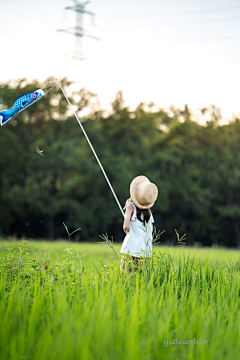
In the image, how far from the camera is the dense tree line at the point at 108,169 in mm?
29828

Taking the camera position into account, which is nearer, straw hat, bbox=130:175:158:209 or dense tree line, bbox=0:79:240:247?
straw hat, bbox=130:175:158:209

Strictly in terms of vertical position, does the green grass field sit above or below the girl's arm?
below

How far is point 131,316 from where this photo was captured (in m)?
2.81

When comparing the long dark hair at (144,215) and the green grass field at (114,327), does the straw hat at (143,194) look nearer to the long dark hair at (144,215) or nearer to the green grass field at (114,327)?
the long dark hair at (144,215)

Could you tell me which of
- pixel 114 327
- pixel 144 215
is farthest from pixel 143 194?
pixel 114 327

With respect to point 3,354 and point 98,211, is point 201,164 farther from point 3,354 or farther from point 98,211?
point 3,354

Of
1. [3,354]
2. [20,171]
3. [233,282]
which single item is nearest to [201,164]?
[20,171]

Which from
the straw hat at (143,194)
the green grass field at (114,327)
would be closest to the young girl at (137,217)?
the straw hat at (143,194)

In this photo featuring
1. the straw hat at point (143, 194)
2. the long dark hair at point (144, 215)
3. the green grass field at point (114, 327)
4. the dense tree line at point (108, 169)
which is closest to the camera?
the green grass field at point (114, 327)

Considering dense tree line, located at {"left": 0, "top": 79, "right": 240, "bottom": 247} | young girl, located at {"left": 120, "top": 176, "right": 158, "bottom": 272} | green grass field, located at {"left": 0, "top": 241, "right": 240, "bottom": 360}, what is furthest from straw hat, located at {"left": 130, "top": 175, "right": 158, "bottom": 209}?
dense tree line, located at {"left": 0, "top": 79, "right": 240, "bottom": 247}

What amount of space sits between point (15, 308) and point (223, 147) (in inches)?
1362

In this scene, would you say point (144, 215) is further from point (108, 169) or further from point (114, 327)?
point (108, 169)

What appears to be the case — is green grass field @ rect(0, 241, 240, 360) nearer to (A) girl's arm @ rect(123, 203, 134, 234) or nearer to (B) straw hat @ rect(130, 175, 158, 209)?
(A) girl's arm @ rect(123, 203, 134, 234)

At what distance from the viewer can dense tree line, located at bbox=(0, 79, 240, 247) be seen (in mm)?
29828
